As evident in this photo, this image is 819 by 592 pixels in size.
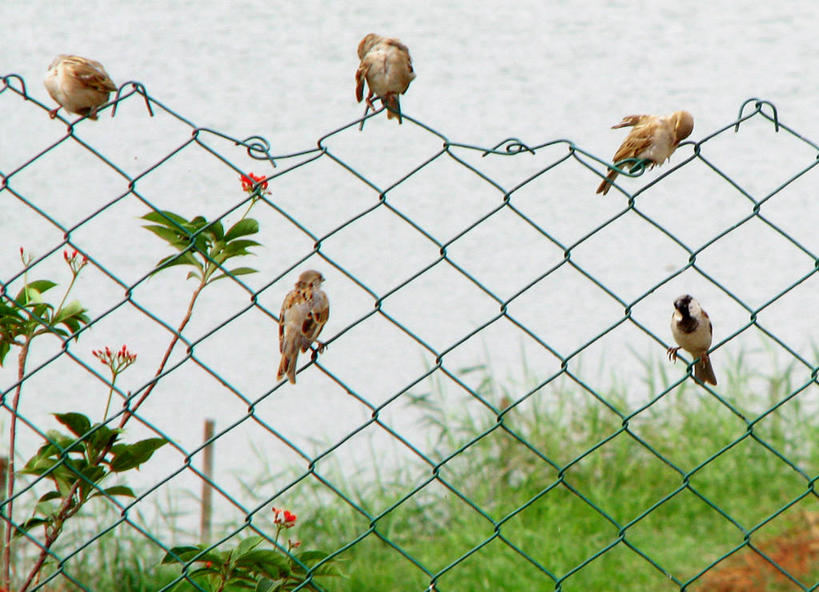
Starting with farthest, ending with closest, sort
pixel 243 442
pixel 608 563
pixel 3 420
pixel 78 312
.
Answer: pixel 243 442
pixel 3 420
pixel 608 563
pixel 78 312

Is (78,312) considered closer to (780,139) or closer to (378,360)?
(378,360)

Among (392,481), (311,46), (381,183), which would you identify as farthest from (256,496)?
(311,46)

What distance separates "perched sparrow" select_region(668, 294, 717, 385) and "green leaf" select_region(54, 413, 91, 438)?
41.4 inches

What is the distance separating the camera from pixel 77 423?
183 cm

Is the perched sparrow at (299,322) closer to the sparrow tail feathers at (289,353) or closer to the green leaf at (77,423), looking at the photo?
the sparrow tail feathers at (289,353)

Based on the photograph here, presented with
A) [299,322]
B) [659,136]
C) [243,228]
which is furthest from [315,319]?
[659,136]

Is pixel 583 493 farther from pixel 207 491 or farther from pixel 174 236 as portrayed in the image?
pixel 174 236

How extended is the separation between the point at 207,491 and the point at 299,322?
2.06 metres

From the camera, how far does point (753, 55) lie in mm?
4402

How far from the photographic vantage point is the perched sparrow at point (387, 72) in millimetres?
2428

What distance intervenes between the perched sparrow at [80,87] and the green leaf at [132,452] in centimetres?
56

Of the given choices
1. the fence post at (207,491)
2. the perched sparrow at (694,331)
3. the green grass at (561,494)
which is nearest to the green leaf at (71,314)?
the perched sparrow at (694,331)

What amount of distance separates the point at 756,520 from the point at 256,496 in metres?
1.66

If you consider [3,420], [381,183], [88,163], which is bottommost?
[3,420]
